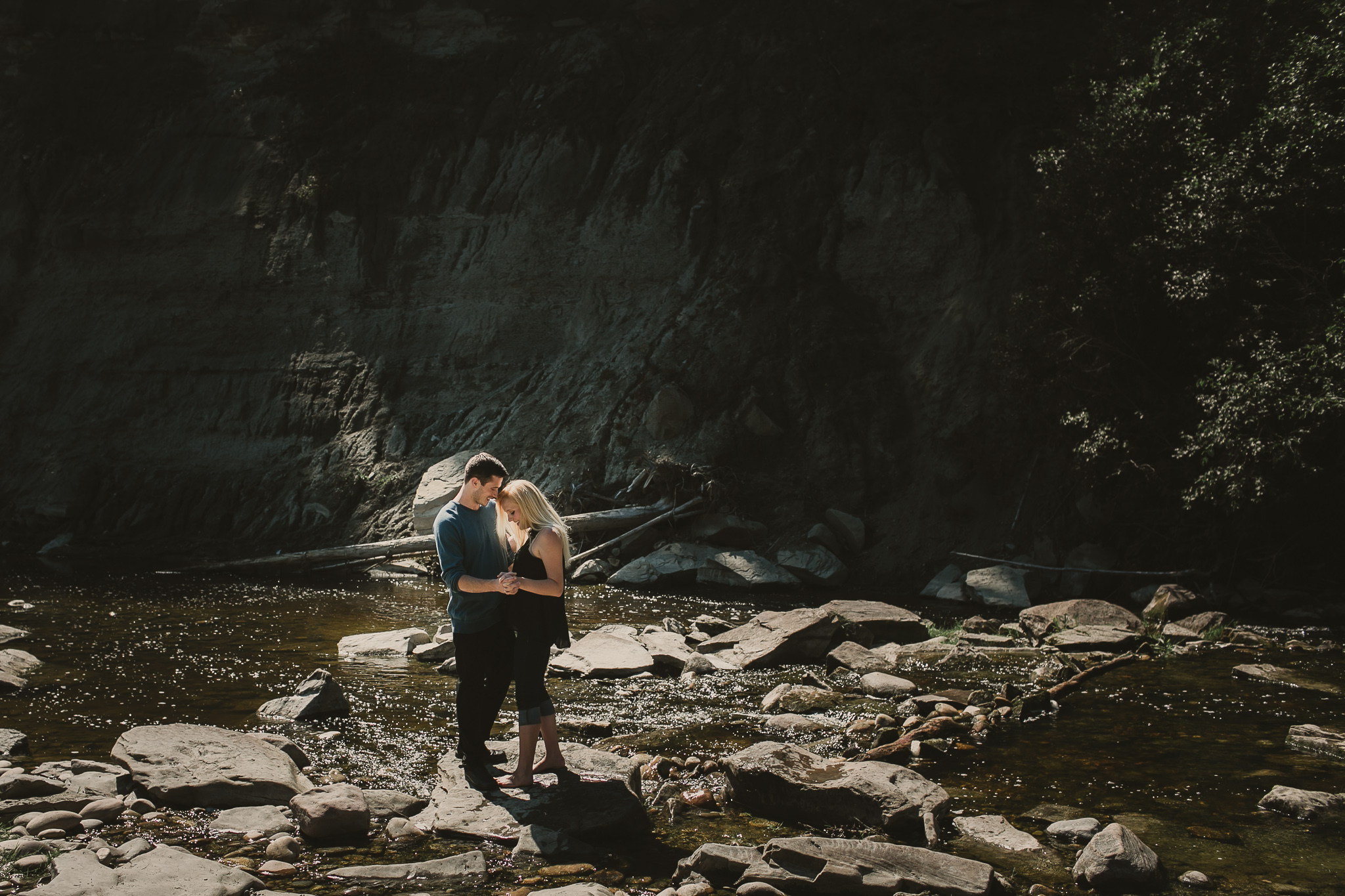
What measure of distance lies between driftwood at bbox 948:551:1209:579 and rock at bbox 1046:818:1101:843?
36.7 ft

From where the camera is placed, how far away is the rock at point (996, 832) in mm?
5984

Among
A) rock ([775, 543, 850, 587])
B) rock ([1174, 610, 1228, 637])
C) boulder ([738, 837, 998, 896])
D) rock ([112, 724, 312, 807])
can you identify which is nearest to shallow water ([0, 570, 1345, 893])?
rock ([112, 724, 312, 807])

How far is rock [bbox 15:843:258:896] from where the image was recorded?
4828mm

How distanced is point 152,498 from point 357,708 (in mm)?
19033

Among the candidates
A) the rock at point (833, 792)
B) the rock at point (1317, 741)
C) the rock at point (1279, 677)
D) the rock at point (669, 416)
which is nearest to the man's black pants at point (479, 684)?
the rock at point (833, 792)

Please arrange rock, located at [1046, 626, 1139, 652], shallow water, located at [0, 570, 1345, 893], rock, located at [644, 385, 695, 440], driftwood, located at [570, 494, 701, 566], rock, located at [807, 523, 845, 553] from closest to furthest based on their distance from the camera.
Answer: shallow water, located at [0, 570, 1345, 893], rock, located at [1046, 626, 1139, 652], driftwood, located at [570, 494, 701, 566], rock, located at [807, 523, 845, 553], rock, located at [644, 385, 695, 440]

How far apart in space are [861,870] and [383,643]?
26.5ft

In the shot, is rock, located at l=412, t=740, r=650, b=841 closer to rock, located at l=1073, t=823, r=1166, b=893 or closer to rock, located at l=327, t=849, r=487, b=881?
rock, located at l=327, t=849, r=487, b=881

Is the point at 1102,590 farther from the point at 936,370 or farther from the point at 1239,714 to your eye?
the point at 1239,714

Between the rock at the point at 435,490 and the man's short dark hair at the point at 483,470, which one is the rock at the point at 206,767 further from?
the rock at the point at 435,490

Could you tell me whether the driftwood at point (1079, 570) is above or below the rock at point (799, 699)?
above

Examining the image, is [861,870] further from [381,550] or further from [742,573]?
[381,550]

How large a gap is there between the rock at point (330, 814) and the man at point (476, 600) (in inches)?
41.6

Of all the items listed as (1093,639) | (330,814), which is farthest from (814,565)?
(330,814)
